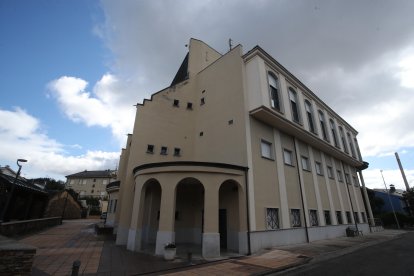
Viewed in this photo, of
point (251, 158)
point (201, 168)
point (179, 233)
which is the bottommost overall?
point (179, 233)

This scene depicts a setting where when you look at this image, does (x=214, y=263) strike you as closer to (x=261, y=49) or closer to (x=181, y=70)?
(x=261, y=49)

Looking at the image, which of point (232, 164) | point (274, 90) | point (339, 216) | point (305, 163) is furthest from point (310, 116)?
point (232, 164)

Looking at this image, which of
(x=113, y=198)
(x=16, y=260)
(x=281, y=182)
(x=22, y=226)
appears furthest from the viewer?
(x=113, y=198)

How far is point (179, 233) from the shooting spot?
14.8 meters

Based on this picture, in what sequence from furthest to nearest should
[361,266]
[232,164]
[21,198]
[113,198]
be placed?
[113,198] → [21,198] → [232,164] → [361,266]

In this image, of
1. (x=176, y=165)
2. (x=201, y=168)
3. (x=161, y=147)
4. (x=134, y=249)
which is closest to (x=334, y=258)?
(x=201, y=168)

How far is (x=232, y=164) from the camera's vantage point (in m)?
12.9

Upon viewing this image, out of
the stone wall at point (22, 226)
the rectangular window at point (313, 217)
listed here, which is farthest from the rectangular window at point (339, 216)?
the stone wall at point (22, 226)

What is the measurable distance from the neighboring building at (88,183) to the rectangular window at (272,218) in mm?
64689

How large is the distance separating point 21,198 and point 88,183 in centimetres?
5243

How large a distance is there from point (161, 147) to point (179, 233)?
21.7ft

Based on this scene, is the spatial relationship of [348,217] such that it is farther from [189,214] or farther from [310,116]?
[189,214]

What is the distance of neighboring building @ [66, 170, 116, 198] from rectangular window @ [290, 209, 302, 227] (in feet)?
211

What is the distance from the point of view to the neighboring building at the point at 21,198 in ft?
49.8
